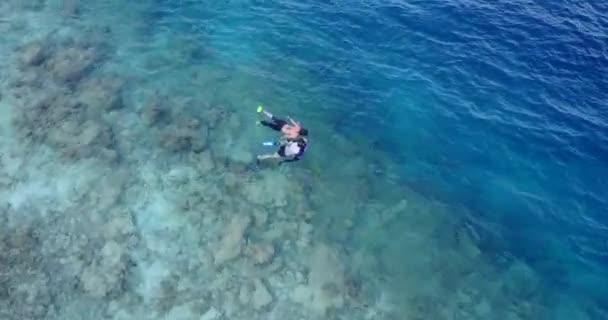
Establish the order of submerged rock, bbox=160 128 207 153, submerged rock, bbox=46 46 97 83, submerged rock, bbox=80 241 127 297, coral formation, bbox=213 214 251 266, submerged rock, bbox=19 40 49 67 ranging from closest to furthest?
submerged rock, bbox=80 241 127 297
coral formation, bbox=213 214 251 266
submerged rock, bbox=160 128 207 153
submerged rock, bbox=46 46 97 83
submerged rock, bbox=19 40 49 67

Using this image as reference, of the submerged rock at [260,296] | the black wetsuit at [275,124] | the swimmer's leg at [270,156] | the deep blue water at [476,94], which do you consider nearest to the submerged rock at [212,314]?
the submerged rock at [260,296]

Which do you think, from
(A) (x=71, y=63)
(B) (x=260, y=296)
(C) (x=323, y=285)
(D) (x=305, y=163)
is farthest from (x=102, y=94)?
(C) (x=323, y=285)

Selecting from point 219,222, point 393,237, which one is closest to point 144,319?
point 219,222

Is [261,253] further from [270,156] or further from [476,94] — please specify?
[476,94]

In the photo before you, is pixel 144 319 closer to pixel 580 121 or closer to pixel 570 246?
pixel 570 246

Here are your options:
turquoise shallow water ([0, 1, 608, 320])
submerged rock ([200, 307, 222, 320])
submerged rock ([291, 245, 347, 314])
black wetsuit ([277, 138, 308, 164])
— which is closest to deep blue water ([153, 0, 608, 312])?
turquoise shallow water ([0, 1, 608, 320])

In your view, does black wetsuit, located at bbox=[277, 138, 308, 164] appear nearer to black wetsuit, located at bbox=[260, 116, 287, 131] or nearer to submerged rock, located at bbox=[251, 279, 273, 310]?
black wetsuit, located at bbox=[260, 116, 287, 131]
